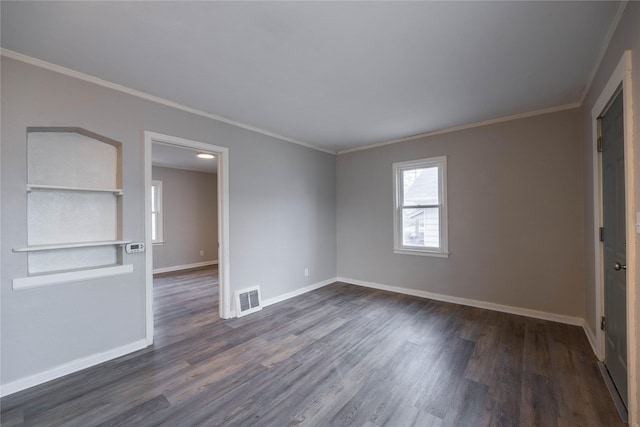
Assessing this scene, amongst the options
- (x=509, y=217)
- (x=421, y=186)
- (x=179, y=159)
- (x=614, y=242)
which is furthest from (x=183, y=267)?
(x=614, y=242)

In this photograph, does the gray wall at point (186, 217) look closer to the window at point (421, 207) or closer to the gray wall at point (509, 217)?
the gray wall at point (509, 217)

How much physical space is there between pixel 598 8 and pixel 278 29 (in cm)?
202

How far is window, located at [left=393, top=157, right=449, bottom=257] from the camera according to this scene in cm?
407

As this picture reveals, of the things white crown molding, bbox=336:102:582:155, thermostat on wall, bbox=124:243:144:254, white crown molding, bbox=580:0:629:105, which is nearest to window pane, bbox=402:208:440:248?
white crown molding, bbox=336:102:582:155

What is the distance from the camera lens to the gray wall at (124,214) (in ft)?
6.76

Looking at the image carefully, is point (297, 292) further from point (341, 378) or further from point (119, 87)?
point (119, 87)

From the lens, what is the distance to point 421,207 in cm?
432

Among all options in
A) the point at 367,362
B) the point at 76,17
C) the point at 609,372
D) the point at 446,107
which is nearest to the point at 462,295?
the point at 609,372

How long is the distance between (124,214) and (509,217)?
14.9ft

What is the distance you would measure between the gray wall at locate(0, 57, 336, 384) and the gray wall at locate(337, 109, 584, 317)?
2060 mm

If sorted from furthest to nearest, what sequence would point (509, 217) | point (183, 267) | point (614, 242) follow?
point (183, 267), point (509, 217), point (614, 242)

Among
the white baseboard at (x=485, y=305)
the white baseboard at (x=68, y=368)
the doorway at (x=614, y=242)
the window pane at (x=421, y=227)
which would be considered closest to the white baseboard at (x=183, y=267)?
the white baseboard at (x=68, y=368)

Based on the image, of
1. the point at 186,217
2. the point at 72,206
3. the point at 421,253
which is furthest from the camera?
the point at 186,217

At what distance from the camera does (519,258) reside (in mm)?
3463
